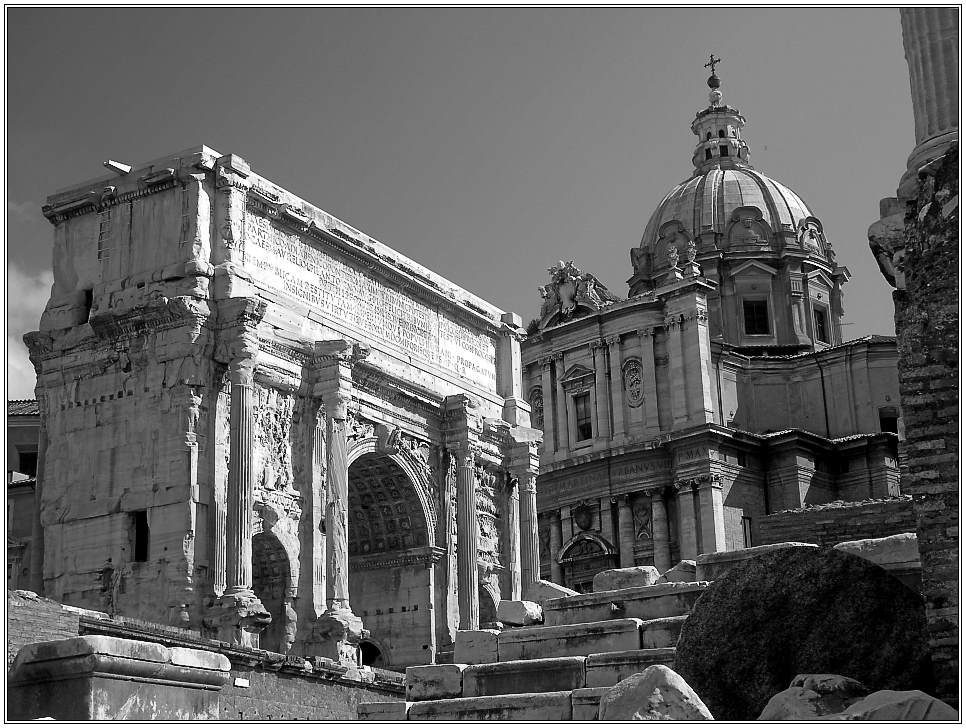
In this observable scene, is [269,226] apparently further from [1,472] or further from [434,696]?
[434,696]

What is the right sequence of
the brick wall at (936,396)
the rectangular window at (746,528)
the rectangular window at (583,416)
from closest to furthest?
the brick wall at (936,396) < the rectangular window at (746,528) < the rectangular window at (583,416)

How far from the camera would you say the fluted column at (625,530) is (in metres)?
47.6

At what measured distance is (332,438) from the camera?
3198cm

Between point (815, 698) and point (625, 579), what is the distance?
9.00 m

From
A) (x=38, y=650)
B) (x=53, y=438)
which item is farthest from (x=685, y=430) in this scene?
(x=38, y=650)

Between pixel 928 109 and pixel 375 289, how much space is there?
25.6 meters

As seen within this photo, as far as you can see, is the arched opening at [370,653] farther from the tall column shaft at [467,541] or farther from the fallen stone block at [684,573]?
the fallen stone block at [684,573]

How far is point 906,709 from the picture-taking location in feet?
29.3

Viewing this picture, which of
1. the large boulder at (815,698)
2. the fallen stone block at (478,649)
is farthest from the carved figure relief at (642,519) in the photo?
the large boulder at (815,698)

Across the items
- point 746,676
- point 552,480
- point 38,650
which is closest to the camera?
point 38,650

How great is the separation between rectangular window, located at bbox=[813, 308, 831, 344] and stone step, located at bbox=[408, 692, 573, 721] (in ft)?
145

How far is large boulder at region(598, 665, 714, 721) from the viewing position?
917 cm

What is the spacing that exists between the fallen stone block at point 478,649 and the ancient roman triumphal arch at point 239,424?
38.0 feet

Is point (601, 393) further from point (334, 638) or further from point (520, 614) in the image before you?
point (520, 614)
